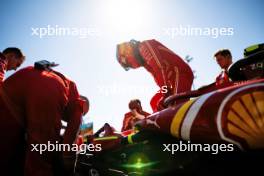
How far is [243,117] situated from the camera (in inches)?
34.3

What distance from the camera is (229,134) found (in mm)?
896

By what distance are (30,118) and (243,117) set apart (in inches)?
61.5

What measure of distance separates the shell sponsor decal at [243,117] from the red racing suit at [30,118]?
4.63 feet

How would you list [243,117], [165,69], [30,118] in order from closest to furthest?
[243,117] → [30,118] → [165,69]

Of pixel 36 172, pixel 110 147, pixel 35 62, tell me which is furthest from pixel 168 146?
pixel 110 147

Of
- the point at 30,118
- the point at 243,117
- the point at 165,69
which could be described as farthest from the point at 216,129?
the point at 165,69

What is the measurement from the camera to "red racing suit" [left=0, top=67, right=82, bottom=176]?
1.80 m

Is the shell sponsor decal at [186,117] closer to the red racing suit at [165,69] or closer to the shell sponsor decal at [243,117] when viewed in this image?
the shell sponsor decal at [243,117]

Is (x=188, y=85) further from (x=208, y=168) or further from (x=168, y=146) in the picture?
(x=208, y=168)

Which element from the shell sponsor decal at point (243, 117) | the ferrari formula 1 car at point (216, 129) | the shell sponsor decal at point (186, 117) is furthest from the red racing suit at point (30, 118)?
the shell sponsor decal at point (243, 117)

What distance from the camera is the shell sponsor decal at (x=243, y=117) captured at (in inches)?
33.2

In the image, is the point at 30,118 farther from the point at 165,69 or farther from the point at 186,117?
the point at 165,69

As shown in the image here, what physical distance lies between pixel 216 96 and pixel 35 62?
1.72 metres

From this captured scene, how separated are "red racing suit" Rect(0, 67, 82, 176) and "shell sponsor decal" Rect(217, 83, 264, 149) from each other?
4.63ft
